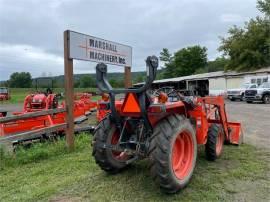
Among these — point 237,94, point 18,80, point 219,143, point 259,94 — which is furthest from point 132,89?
point 18,80

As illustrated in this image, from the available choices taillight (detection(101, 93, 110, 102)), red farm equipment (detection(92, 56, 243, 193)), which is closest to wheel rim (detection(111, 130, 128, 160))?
red farm equipment (detection(92, 56, 243, 193))

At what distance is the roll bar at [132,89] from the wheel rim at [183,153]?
3.13 ft

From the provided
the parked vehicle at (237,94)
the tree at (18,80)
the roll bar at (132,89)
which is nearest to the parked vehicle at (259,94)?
the parked vehicle at (237,94)

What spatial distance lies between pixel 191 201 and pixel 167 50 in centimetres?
9317

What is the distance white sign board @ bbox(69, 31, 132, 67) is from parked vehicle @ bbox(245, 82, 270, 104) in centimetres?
1919

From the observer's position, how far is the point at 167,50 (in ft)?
312

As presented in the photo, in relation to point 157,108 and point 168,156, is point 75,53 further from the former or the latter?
point 168,156

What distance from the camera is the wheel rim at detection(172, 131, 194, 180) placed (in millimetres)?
4441

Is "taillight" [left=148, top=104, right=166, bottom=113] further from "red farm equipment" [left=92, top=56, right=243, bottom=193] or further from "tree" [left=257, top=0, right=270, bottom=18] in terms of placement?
"tree" [left=257, top=0, right=270, bottom=18]

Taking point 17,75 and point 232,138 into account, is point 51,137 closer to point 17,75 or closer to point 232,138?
point 232,138

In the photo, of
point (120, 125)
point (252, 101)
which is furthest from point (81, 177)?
point (252, 101)

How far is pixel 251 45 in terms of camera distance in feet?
137

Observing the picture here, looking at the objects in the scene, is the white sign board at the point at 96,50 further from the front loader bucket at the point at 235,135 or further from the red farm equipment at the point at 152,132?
the front loader bucket at the point at 235,135

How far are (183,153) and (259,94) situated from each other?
22.2 meters
